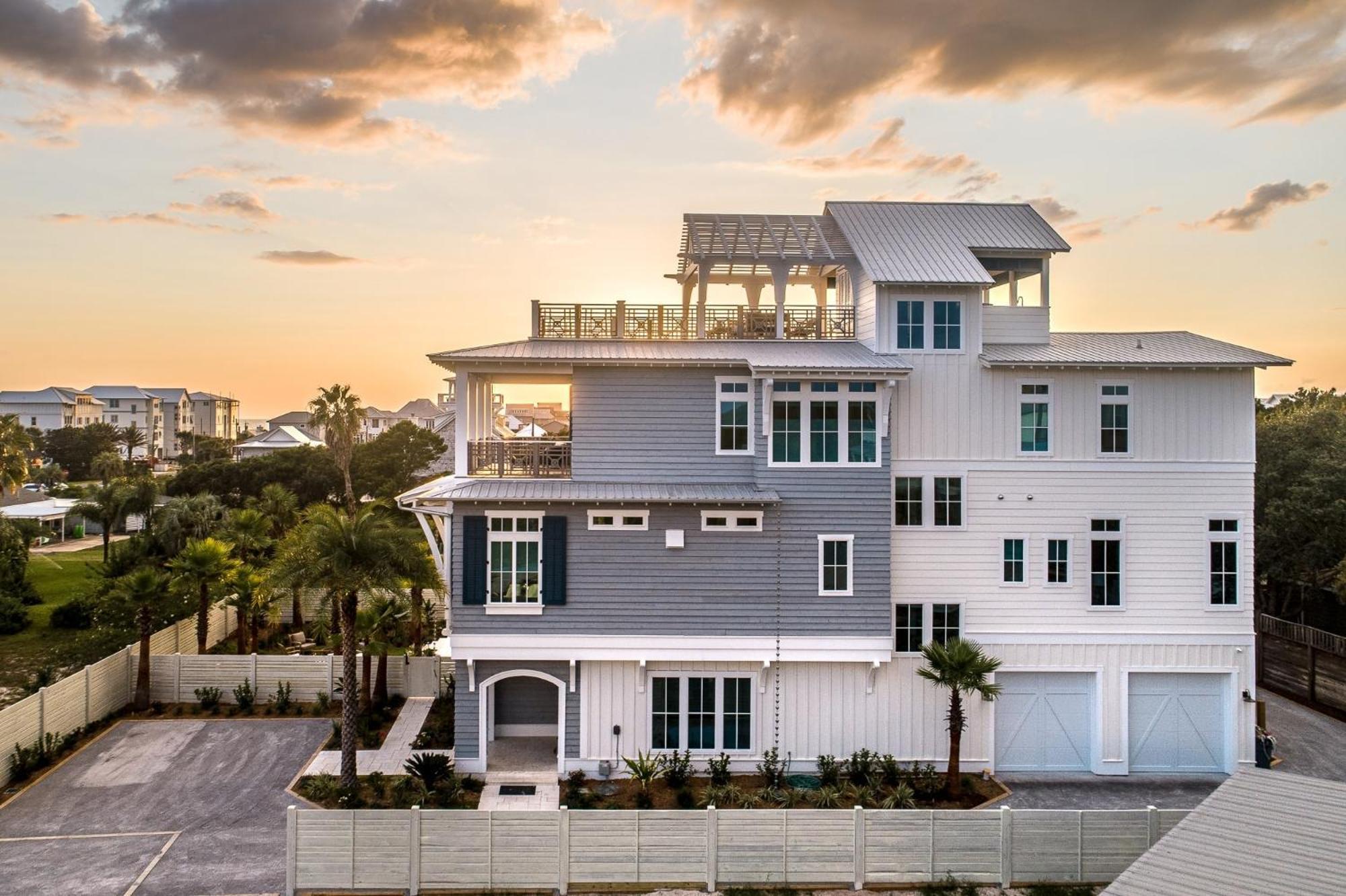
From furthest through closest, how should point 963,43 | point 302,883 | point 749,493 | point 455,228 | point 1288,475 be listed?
point 1288,475 < point 455,228 < point 963,43 < point 749,493 < point 302,883

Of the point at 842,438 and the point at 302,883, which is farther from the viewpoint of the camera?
the point at 842,438

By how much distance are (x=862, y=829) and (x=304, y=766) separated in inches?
454

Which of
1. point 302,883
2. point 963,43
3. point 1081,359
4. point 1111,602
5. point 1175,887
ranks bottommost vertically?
point 302,883

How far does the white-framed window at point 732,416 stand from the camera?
1688 cm

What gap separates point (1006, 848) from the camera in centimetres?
1253

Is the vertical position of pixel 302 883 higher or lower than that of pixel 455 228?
lower

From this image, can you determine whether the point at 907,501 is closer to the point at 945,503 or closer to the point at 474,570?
the point at 945,503

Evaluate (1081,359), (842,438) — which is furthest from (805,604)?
(1081,359)

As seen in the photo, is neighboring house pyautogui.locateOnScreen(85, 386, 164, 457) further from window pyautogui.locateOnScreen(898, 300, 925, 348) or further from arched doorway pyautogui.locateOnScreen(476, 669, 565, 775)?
window pyautogui.locateOnScreen(898, 300, 925, 348)

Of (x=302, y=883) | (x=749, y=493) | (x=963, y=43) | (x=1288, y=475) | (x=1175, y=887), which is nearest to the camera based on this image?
(x=1175, y=887)

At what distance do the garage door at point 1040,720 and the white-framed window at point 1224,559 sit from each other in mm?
3304

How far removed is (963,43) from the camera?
19016 millimetres

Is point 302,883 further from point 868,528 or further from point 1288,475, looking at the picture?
point 1288,475

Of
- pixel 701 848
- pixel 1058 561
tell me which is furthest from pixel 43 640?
pixel 1058 561
